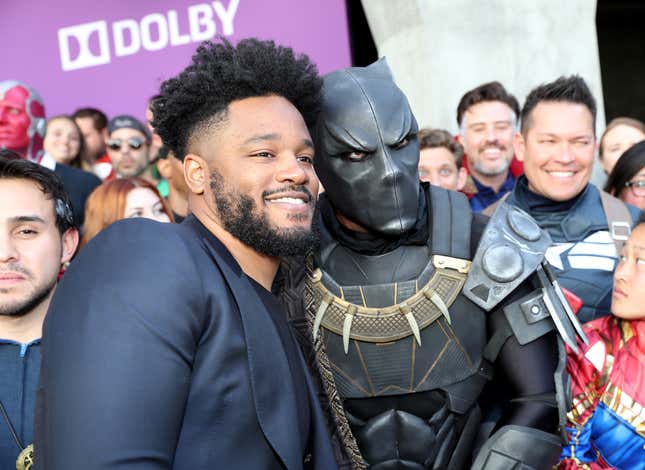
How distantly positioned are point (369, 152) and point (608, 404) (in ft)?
3.42

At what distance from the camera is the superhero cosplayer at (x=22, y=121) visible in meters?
4.72

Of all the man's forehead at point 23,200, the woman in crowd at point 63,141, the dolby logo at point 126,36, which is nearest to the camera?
the man's forehead at point 23,200

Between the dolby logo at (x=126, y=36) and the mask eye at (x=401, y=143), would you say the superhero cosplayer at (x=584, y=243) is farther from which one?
the dolby logo at (x=126, y=36)

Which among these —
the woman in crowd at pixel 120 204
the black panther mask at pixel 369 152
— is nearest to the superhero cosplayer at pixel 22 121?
the woman in crowd at pixel 120 204

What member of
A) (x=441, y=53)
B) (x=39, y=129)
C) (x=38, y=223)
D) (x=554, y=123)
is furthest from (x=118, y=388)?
(x=441, y=53)

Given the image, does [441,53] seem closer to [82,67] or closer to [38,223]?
[82,67]

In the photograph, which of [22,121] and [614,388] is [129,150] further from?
[614,388]

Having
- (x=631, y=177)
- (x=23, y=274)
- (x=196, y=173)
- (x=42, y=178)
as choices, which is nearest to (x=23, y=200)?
(x=42, y=178)

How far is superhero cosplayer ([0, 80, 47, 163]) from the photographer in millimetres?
4719

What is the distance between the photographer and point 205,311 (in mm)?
1462

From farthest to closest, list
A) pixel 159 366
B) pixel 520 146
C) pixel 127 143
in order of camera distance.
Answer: pixel 127 143 → pixel 520 146 → pixel 159 366

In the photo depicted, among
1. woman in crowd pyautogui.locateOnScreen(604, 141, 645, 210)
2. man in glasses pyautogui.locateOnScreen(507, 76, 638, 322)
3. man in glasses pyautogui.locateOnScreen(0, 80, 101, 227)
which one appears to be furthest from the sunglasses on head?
woman in crowd pyautogui.locateOnScreen(604, 141, 645, 210)

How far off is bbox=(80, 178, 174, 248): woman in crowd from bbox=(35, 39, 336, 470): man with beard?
1765mm

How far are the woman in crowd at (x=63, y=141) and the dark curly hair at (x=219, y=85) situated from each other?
355cm
